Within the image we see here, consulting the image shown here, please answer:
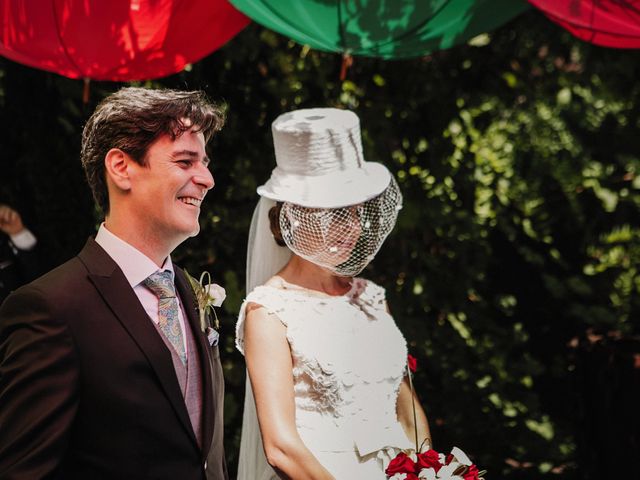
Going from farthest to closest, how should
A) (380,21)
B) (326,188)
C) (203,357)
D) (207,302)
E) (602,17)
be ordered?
(380,21) < (602,17) < (326,188) < (207,302) < (203,357)

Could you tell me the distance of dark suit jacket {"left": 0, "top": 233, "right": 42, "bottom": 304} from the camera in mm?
3936

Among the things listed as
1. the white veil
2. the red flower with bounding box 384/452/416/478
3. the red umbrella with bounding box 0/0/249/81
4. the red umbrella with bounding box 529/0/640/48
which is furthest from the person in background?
the red umbrella with bounding box 529/0/640/48

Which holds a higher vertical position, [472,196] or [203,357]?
[203,357]

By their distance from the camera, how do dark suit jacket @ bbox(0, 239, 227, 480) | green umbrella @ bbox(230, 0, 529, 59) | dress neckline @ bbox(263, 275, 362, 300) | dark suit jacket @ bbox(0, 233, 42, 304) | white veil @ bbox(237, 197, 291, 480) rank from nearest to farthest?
dark suit jacket @ bbox(0, 239, 227, 480), dress neckline @ bbox(263, 275, 362, 300), white veil @ bbox(237, 197, 291, 480), green umbrella @ bbox(230, 0, 529, 59), dark suit jacket @ bbox(0, 233, 42, 304)

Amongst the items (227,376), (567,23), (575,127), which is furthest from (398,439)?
(575,127)

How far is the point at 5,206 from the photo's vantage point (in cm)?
408

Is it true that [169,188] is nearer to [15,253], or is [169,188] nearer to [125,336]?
[125,336]

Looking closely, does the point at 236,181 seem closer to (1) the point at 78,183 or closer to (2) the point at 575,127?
(1) the point at 78,183

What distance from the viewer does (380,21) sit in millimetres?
3180

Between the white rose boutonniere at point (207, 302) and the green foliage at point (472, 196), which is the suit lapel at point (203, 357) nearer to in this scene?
the white rose boutonniere at point (207, 302)

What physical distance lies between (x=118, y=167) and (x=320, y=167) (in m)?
0.80

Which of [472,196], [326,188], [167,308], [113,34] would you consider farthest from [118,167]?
[472,196]

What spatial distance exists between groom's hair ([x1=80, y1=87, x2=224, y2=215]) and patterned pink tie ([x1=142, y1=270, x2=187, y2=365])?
0.21 metres

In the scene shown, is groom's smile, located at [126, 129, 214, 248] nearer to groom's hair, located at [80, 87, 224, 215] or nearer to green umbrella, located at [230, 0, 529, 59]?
groom's hair, located at [80, 87, 224, 215]
